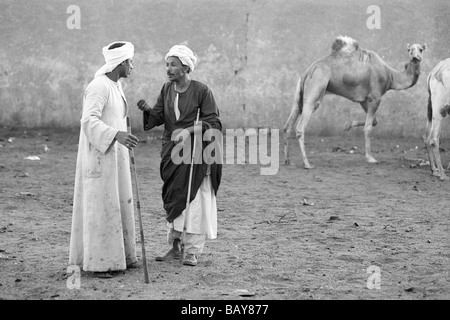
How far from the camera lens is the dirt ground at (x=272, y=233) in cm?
580

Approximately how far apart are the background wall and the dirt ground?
51.9 inches

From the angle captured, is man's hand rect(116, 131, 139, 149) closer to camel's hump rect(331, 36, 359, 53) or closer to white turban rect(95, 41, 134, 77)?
white turban rect(95, 41, 134, 77)

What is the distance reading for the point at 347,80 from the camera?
40.3 ft

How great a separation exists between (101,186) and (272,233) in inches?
88.0

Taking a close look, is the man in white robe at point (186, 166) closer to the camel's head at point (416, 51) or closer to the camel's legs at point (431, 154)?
the camel's legs at point (431, 154)

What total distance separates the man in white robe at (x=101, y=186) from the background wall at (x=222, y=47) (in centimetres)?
811

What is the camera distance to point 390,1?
46.3 feet

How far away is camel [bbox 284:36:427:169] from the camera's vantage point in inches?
479

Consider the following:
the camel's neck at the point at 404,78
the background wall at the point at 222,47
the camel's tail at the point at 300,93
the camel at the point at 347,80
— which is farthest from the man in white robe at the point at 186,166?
the background wall at the point at 222,47

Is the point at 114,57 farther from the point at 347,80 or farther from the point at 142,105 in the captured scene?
the point at 347,80

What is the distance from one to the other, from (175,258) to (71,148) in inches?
267
